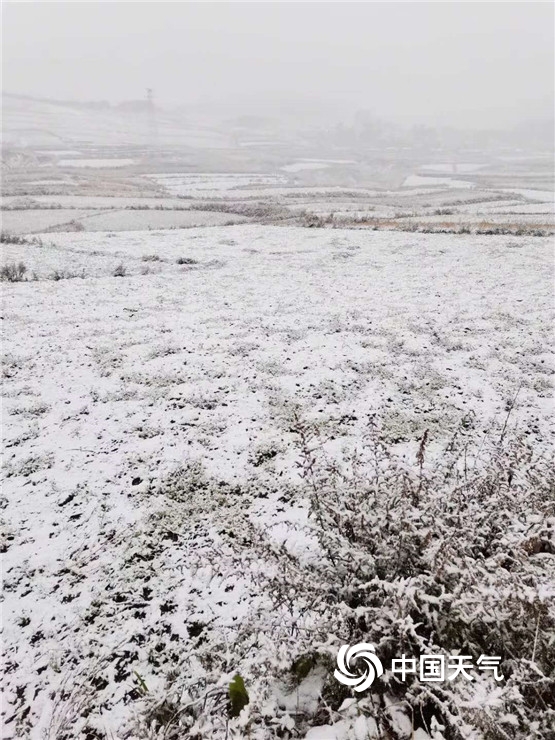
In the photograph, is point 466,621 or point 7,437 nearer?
point 466,621

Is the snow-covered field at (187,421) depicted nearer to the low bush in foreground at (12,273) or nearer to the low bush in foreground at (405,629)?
the low bush in foreground at (405,629)

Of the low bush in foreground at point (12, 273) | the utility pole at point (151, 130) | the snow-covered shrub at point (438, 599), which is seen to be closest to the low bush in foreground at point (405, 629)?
the snow-covered shrub at point (438, 599)

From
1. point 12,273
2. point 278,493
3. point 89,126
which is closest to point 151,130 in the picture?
point 89,126

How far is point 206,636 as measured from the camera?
11.9 feet

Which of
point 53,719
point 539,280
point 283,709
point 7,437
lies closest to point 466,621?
point 283,709

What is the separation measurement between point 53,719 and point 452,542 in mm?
3081

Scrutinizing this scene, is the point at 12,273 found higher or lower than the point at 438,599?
higher

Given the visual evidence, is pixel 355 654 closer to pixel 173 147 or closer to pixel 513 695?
pixel 513 695
